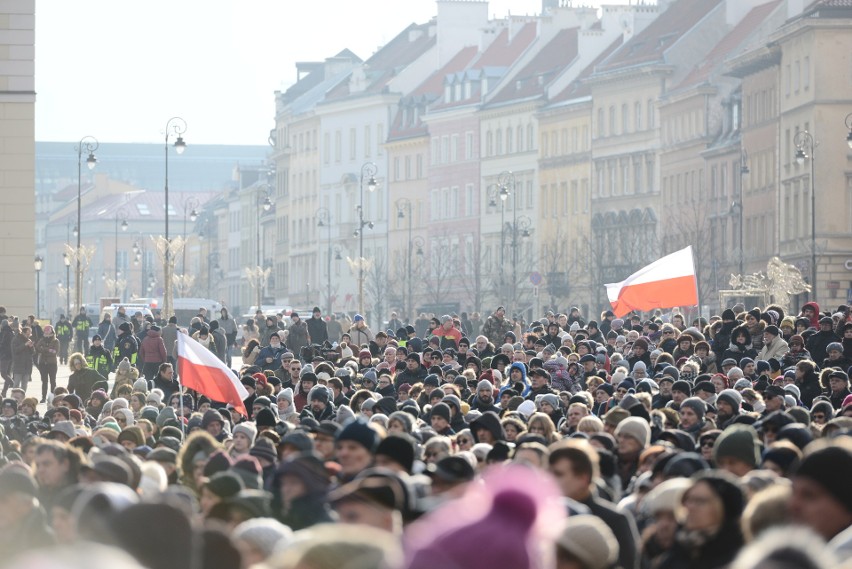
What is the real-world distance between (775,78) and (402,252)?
139 feet

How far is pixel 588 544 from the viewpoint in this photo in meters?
7.98

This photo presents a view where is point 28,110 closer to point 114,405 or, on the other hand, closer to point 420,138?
point 114,405

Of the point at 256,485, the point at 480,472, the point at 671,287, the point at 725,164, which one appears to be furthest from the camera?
the point at 725,164

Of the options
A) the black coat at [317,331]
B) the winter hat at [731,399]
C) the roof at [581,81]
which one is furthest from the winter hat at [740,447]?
the roof at [581,81]

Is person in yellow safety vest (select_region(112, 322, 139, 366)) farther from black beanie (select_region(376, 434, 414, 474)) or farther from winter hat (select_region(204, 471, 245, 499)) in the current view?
black beanie (select_region(376, 434, 414, 474))

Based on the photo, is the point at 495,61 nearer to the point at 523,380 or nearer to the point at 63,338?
the point at 63,338

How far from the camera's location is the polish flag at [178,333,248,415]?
22.9 m

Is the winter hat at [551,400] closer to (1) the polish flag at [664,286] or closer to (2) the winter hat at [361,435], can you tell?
(2) the winter hat at [361,435]

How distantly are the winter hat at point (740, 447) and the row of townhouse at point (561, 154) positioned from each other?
54.1 metres

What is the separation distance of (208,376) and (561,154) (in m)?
83.6

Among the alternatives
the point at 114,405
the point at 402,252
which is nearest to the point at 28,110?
the point at 114,405

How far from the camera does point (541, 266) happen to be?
10462 centimetres

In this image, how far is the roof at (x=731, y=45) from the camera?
90.5 meters

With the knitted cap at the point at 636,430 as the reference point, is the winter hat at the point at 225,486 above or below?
below
